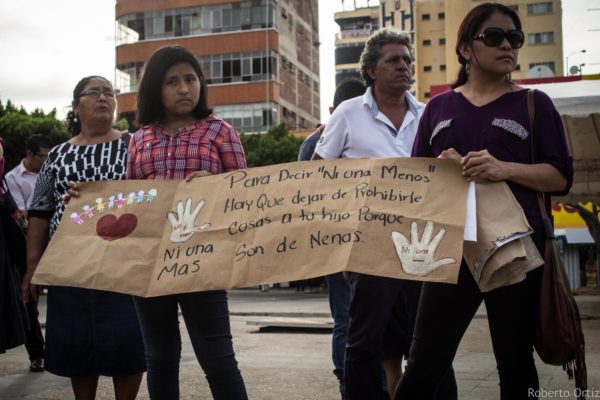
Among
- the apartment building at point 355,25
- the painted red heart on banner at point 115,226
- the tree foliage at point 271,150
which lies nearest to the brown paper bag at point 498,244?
the painted red heart on banner at point 115,226

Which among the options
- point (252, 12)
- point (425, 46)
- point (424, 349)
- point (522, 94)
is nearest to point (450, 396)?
point (424, 349)

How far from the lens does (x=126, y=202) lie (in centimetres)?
414

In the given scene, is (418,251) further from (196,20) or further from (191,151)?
(196,20)

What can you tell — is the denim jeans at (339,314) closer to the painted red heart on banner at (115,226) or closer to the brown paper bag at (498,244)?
the painted red heart on banner at (115,226)

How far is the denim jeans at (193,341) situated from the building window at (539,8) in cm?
7747

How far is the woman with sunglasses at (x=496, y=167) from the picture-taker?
10.9 feet

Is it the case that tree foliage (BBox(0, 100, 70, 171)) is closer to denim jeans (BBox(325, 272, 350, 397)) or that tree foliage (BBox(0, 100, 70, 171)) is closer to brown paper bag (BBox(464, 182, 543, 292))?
denim jeans (BBox(325, 272, 350, 397))

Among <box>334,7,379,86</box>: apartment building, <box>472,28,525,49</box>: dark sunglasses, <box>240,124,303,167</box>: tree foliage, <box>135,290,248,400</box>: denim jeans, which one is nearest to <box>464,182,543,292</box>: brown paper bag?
<box>472,28,525,49</box>: dark sunglasses

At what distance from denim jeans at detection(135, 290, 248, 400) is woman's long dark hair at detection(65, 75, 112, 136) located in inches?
62.1

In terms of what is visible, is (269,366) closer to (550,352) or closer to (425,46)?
(550,352)

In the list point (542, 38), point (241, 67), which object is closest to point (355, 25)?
point (542, 38)

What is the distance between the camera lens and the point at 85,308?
15.6ft

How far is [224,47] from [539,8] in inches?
1428

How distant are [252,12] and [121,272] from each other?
5076cm
